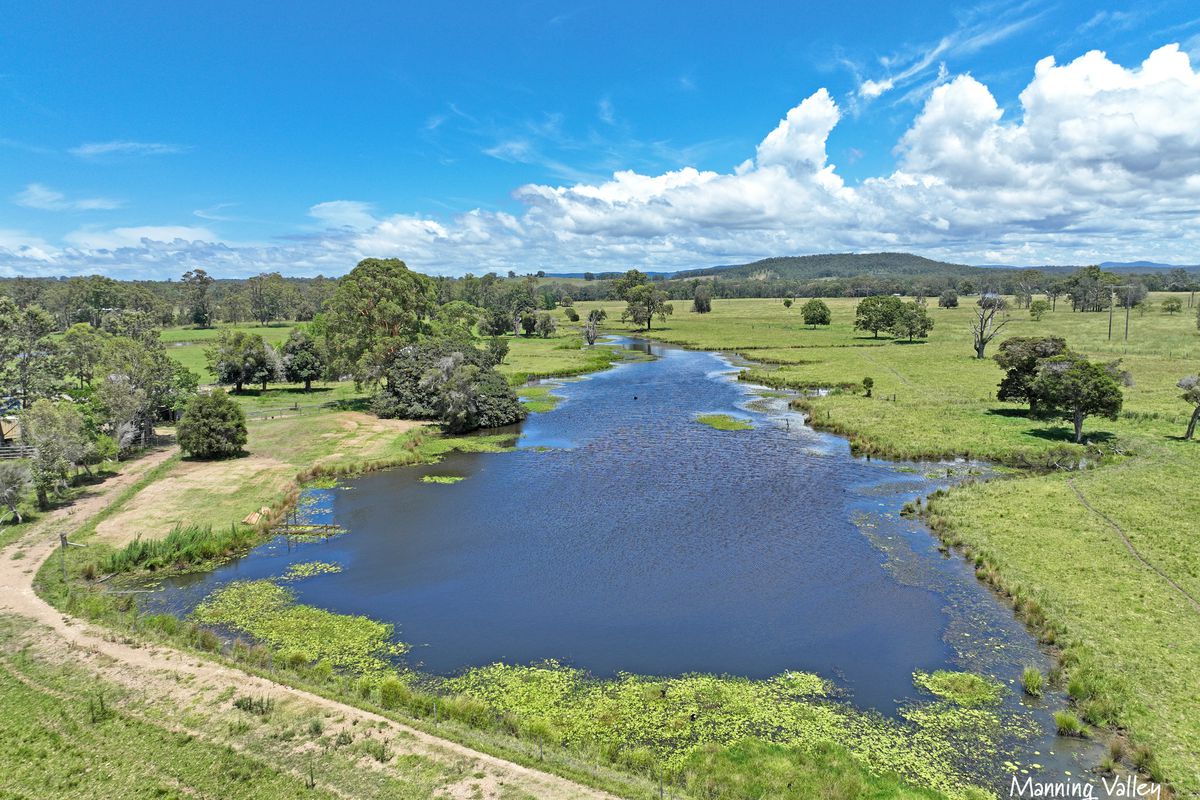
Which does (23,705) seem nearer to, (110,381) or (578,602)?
(578,602)

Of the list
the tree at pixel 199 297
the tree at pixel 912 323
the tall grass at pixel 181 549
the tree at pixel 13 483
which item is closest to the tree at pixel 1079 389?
the tall grass at pixel 181 549

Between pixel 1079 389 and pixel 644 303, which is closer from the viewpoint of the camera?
pixel 1079 389

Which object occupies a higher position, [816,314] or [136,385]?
[816,314]

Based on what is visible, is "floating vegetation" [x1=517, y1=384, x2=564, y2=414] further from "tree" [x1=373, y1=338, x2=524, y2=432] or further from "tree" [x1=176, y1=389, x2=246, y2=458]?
"tree" [x1=176, y1=389, x2=246, y2=458]

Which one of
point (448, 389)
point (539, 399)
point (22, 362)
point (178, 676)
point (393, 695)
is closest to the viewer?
point (393, 695)

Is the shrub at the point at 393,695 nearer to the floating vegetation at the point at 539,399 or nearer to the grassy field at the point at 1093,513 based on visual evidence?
the grassy field at the point at 1093,513

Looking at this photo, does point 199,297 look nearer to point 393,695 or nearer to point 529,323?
point 529,323

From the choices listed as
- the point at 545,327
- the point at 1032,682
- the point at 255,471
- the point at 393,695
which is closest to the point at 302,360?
the point at 255,471

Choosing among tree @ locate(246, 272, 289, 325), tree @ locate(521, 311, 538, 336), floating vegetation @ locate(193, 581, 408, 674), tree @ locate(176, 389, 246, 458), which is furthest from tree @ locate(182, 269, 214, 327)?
floating vegetation @ locate(193, 581, 408, 674)
